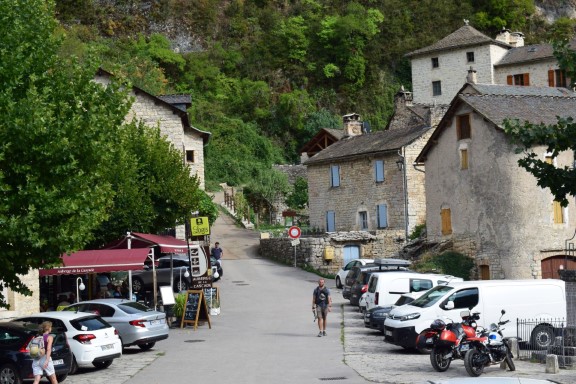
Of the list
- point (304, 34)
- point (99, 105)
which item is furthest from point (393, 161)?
point (304, 34)

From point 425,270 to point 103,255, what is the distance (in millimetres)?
16584

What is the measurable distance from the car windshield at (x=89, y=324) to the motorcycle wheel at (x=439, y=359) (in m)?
7.39

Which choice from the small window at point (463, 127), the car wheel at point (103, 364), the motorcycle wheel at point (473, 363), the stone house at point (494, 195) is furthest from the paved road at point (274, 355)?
the small window at point (463, 127)

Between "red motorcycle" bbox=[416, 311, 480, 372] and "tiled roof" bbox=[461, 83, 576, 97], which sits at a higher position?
"tiled roof" bbox=[461, 83, 576, 97]

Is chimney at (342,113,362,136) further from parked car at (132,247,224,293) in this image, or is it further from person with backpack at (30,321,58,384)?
person with backpack at (30,321,58,384)

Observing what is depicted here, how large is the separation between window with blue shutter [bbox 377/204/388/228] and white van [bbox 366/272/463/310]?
2171cm

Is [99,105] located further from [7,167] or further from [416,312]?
[416,312]

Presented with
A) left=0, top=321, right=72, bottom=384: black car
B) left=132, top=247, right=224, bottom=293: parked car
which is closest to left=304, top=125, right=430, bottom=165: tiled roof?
left=132, top=247, right=224, bottom=293: parked car

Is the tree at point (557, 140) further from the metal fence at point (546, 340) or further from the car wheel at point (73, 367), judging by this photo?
the car wheel at point (73, 367)

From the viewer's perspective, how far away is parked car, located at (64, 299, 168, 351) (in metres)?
24.1

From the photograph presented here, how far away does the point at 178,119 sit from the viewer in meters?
48.8

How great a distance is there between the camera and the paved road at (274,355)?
19.8m

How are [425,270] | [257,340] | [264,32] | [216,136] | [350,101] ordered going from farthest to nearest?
1. [264,32]
2. [350,101]
3. [216,136]
4. [425,270]
5. [257,340]

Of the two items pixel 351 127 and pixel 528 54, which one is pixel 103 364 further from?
pixel 528 54
